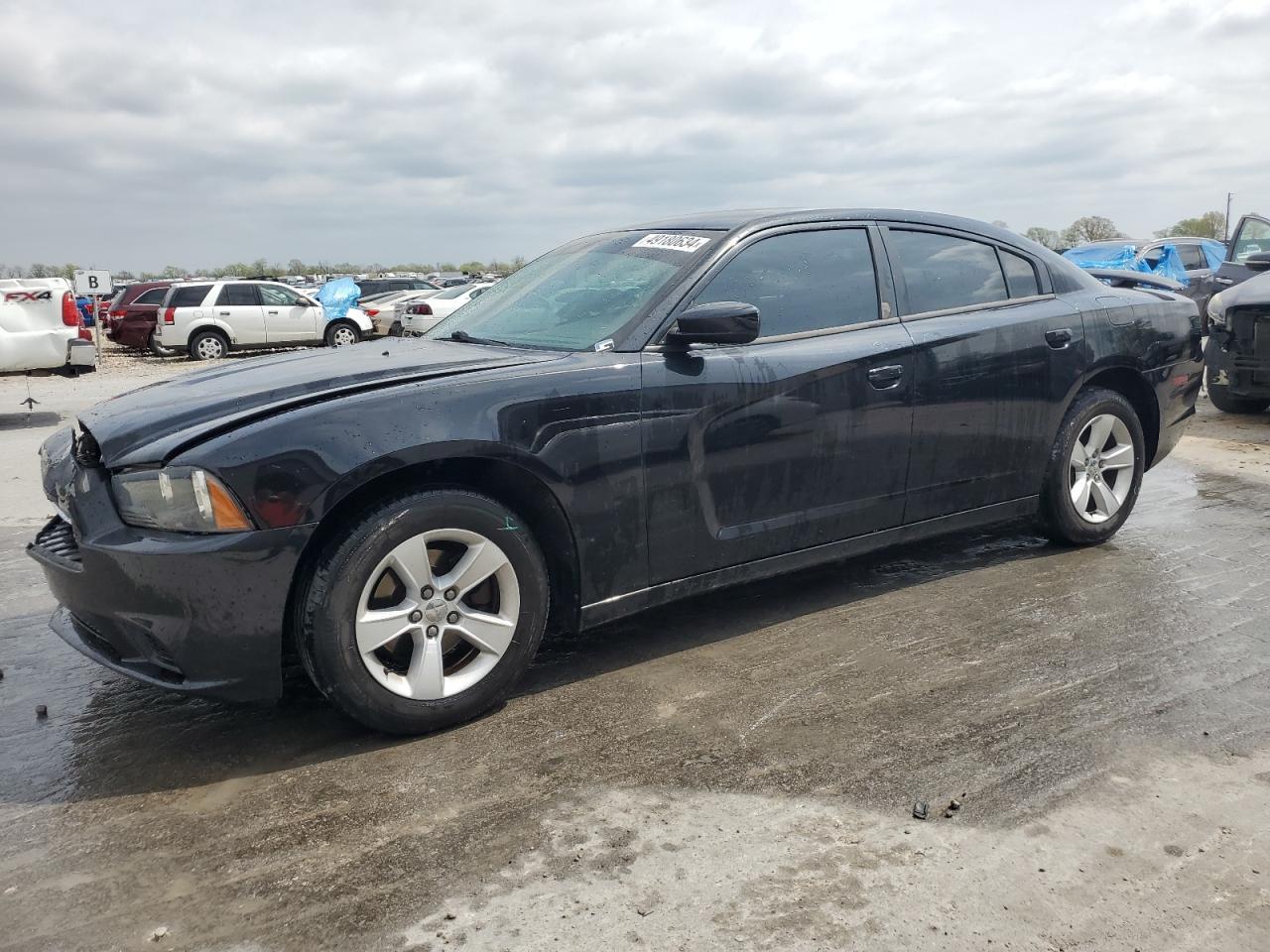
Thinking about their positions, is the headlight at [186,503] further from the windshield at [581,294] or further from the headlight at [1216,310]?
the headlight at [1216,310]

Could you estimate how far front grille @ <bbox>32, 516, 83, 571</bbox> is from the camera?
10.5ft

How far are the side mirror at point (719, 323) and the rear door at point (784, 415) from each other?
14 cm

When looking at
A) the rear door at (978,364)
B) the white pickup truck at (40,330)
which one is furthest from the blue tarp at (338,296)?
the rear door at (978,364)

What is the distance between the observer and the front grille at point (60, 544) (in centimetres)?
321

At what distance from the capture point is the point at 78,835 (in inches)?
108

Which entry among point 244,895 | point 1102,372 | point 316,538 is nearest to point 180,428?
point 316,538

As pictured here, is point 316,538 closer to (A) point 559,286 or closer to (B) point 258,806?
(B) point 258,806

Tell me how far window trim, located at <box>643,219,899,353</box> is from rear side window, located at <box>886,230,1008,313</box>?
0.34 feet

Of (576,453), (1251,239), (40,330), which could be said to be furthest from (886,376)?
(1251,239)

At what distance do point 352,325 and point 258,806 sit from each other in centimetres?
2167

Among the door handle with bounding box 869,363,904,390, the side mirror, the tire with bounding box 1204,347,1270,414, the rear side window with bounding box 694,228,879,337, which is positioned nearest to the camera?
the side mirror

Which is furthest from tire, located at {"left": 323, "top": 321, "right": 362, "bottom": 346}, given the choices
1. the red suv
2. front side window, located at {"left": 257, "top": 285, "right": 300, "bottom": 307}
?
the red suv

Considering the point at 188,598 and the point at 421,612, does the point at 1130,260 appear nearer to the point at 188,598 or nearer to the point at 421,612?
the point at 421,612

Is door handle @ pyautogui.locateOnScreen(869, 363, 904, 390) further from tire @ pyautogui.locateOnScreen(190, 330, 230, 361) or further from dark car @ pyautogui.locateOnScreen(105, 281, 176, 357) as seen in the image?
dark car @ pyautogui.locateOnScreen(105, 281, 176, 357)
